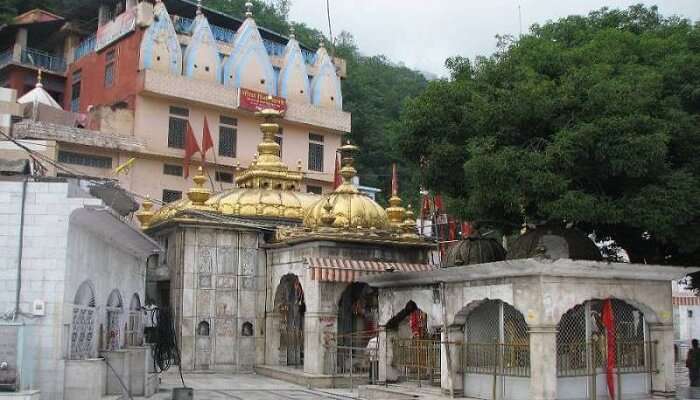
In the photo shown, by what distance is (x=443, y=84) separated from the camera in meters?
20.0

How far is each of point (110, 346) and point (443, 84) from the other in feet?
33.7

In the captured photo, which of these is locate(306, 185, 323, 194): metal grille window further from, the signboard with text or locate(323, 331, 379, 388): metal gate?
locate(323, 331, 379, 388): metal gate

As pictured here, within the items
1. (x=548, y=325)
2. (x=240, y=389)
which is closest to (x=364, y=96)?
(x=240, y=389)

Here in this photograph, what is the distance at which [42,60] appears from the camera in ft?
161

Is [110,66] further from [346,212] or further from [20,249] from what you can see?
[20,249]

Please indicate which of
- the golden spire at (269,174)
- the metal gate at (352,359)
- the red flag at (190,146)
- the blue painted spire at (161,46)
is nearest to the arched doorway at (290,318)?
the metal gate at (352,359)

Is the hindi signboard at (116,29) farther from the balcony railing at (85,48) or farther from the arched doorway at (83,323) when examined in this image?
the arched doorway at (83,323)

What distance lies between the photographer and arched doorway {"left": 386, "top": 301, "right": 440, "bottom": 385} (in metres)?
18.3

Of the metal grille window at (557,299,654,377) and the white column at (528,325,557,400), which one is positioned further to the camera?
the metal grille window at (557,299,654,377)

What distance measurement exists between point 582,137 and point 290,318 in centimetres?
1308

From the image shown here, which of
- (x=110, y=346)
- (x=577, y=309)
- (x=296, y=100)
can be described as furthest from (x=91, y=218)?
(x=296, y=100)

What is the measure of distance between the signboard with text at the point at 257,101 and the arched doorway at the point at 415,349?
2472 cm

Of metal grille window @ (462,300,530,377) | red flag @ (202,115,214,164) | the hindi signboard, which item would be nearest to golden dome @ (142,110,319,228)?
metal grille window @ (462,300,530,377)

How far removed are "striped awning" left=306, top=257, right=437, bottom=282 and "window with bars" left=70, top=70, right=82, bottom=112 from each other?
94.9ft
